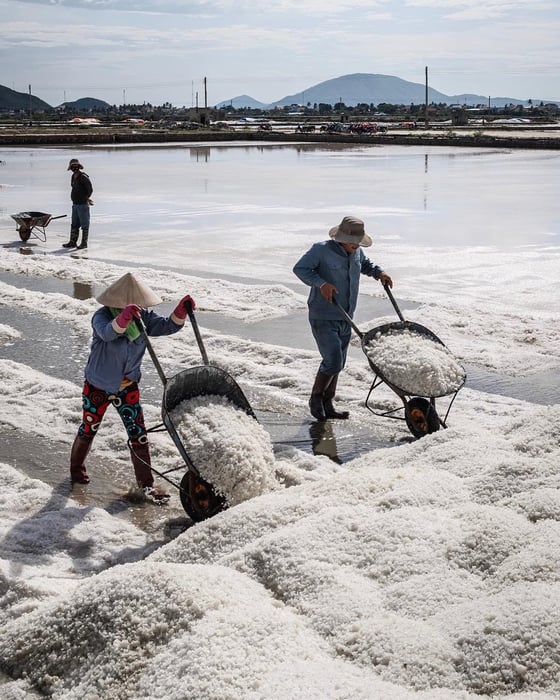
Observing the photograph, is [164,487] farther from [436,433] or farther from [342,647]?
[342,647]

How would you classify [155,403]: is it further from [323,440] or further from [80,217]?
[80,217]

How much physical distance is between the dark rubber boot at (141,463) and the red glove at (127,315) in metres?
0.82

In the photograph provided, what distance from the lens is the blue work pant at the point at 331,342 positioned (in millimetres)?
6332

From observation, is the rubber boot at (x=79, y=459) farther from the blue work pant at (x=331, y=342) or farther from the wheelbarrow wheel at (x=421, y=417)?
the wheelbarrow wheel at (x=421, y=417)

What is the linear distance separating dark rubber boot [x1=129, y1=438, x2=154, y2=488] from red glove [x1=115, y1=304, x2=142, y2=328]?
820 millimetres

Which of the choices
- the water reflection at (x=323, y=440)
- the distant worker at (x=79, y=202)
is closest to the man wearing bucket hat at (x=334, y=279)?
the water reflection at (x=323, y=440)

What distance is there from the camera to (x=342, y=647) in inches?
127

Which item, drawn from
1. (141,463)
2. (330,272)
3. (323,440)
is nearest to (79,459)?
(141,463)

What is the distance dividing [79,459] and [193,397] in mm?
941

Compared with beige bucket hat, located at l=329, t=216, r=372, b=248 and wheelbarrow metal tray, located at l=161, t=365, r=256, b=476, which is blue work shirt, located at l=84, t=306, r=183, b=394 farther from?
beige bucket hat, located at l=329, t=216, r=372, b=248

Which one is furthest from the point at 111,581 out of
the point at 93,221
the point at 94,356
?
Answer: the point at 93,221

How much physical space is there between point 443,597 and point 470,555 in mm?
352

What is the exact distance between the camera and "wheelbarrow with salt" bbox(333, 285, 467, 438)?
5734 mm

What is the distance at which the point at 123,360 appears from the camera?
5109 millimetres
